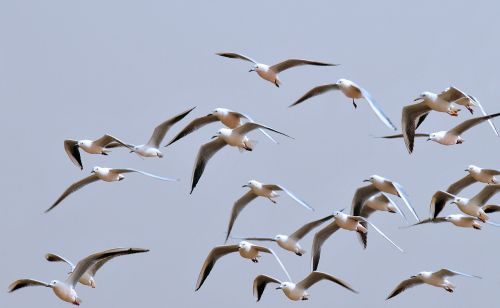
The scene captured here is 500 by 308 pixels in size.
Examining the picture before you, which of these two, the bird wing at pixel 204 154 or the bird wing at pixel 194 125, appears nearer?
the bird wing at pixel 194 125

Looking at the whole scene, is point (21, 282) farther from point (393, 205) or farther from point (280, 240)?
point (393, 205)

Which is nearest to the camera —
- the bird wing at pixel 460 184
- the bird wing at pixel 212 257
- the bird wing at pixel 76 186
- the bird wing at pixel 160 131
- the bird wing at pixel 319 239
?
the bird wing at pixel 212 257

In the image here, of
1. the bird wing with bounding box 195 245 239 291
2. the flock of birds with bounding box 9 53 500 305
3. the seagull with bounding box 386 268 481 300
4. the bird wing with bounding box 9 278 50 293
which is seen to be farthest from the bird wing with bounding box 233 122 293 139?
the bird wing with bounding box 9 278 50 293

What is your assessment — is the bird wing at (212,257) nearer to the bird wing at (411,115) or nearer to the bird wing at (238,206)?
the bird wing at (238,206)

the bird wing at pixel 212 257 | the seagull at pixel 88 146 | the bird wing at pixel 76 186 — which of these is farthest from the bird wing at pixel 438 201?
the bird wing at pixel 76 186

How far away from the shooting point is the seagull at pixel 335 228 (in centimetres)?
2959

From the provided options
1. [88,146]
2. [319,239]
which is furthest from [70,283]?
[319,239]

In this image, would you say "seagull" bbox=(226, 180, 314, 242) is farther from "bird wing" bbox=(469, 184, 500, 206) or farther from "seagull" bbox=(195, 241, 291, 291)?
"bird wing" bbox=(469, 184, 500, 206)

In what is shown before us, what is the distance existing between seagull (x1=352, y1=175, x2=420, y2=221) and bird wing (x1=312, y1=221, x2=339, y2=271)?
0.53 m

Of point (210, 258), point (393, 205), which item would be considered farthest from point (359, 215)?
point (210, 258)

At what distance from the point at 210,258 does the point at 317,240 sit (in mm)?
2023

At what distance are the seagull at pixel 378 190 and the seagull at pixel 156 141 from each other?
347cm

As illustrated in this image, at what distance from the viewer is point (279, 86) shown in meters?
29.5

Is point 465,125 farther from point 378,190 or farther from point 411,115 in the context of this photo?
point 378,190
